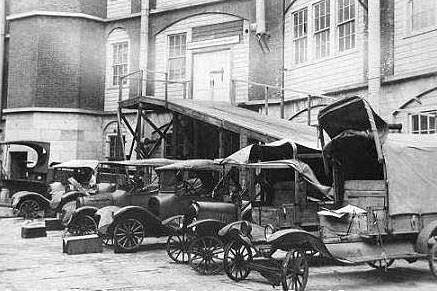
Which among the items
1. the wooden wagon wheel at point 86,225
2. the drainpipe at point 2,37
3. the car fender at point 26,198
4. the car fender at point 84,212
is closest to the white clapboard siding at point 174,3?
the drainpipe at point 2,37

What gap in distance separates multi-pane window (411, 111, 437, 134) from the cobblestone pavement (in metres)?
4.43

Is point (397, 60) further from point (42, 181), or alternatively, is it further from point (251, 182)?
point (42, 181)

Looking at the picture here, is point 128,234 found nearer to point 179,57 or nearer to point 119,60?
point 179,57

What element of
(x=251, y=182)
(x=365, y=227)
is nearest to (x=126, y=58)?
(x=251, y=182)

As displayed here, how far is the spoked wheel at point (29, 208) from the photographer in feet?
59.1

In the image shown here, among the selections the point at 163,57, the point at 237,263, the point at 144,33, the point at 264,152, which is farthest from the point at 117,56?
the point at 237,263

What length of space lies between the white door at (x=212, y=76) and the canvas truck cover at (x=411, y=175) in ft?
41.2

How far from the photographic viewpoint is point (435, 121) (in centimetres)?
1405

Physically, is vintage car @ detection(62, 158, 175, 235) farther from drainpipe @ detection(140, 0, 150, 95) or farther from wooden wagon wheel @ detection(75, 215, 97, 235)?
drainpipe @ detection(140, 0, 150, 95)

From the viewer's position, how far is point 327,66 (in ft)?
57.8

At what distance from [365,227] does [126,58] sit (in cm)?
1722

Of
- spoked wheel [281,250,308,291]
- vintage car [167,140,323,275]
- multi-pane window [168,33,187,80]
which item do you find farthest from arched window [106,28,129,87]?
spoked wheel [281,250,308,291]

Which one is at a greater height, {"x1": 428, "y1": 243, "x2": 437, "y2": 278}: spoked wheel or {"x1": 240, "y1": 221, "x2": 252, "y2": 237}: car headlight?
{"x1": 240, "y1": 221, "x2": 252, "y2": 237}: car headlight

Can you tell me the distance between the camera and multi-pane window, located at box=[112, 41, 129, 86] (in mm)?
24031
